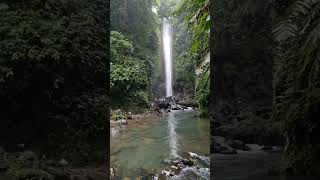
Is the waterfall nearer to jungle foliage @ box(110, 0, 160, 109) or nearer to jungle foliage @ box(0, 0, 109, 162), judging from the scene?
jungle foliage @ box(110, 0, 160, 109)

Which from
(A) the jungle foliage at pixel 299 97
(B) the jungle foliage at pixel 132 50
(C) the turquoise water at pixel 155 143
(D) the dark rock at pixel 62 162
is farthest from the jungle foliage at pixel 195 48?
(D) the dark rock at pixel 62 162

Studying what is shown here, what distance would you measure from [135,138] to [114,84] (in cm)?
191

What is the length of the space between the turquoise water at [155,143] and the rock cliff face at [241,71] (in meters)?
1.60

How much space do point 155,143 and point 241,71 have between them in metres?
2.27

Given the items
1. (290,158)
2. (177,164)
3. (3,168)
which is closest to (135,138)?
(177,164)

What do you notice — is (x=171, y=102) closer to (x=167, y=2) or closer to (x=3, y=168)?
(x=167, y=2)

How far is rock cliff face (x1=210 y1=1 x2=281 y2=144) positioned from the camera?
3.45 metres

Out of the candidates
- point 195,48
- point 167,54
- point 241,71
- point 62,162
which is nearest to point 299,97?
point 241,71

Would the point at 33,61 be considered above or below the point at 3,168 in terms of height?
above

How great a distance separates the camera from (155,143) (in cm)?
544

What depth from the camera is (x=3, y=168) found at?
3.48 meters

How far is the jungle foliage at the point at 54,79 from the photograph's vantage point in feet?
12.0

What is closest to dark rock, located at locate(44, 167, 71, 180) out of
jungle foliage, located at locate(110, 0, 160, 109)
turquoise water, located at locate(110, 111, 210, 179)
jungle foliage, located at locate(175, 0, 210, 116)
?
turquoise water, located at locate(110, 111, 210, 179)

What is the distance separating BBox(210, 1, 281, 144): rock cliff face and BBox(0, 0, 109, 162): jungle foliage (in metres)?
1.10
